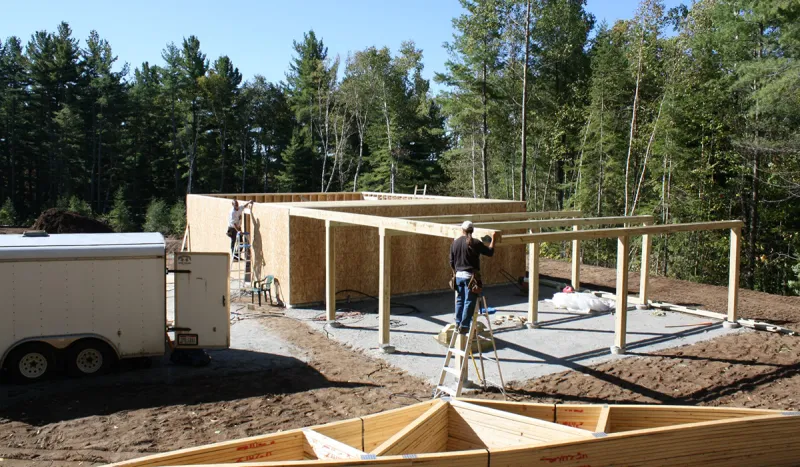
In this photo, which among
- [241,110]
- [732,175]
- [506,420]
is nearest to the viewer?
[506,420]

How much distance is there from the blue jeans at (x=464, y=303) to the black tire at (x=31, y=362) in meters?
5.68

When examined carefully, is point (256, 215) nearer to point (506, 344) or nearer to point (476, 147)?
point (506, 344)

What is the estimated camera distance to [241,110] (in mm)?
41406

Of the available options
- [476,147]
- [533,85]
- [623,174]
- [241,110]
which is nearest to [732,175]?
[623,174]

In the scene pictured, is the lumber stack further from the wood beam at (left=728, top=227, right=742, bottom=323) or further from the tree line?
the tree line

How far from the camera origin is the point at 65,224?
21750mm

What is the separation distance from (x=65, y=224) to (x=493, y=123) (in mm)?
20298

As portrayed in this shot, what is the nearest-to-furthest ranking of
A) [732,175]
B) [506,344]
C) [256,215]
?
[506,344] < [256,215] < [732,175]

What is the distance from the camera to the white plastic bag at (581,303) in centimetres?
1323

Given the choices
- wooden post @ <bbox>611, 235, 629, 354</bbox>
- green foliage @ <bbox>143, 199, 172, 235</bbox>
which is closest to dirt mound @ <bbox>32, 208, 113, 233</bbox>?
green foliage @ <bbox>143, 199, 172, 235</bbox>

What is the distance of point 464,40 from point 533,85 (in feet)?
15.2

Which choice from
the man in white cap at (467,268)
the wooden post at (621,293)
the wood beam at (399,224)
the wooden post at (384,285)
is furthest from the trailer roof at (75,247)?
the wooden post at (621,293)

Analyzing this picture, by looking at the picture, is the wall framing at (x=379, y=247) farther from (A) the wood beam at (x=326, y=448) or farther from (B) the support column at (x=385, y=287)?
(A) the wood beam at (x=326, y=448)

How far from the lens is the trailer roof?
8.06 meters
